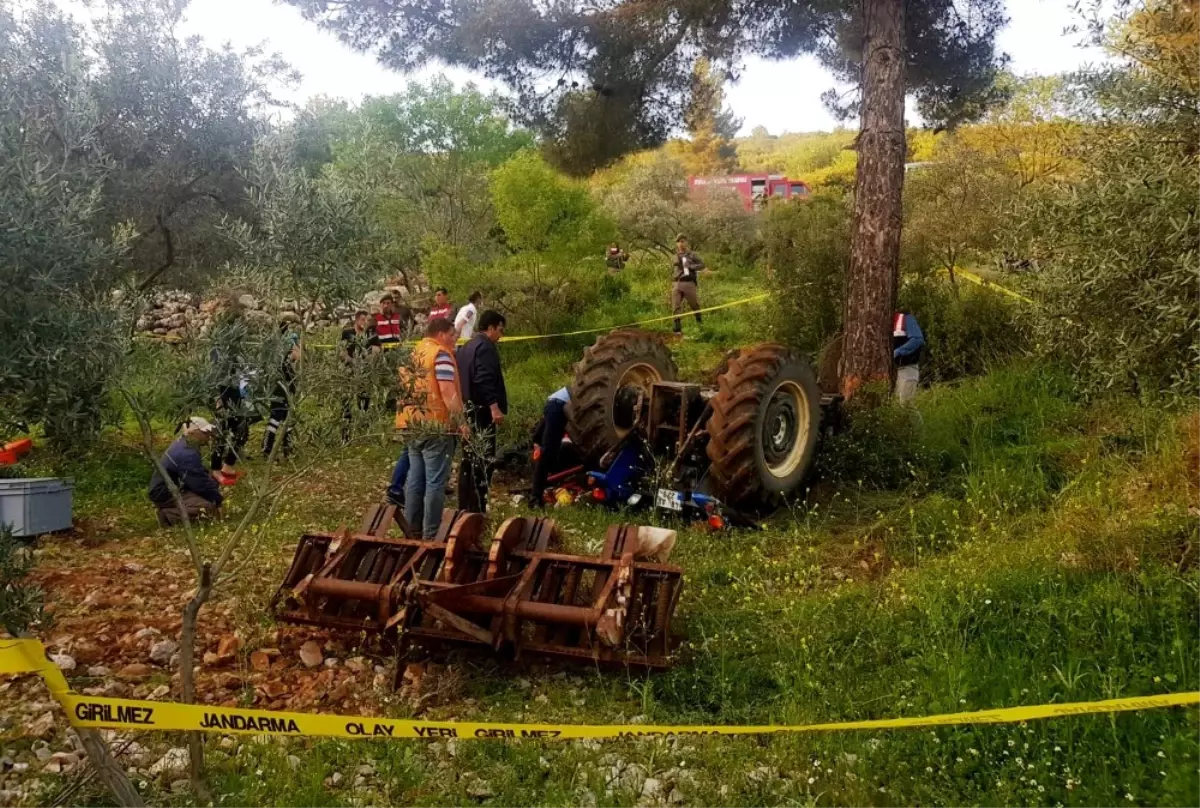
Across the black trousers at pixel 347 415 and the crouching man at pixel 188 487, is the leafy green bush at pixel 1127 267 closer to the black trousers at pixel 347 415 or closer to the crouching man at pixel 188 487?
the black trousers at pixel 347 415

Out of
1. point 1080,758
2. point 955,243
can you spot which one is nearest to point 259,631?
point 1080,758

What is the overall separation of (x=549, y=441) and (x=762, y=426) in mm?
1829

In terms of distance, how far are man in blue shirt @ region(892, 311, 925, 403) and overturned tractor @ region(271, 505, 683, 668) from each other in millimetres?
5630

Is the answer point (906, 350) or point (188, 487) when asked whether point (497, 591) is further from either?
point (906, 350)

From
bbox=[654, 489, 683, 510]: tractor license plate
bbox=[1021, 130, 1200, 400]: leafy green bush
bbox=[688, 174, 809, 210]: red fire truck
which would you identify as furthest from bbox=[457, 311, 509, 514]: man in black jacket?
bbox=[688, 174, 809, 210]: red fire truck

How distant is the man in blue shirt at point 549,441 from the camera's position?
7289 mm

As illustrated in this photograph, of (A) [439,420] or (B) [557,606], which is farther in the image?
(A) [439,420]

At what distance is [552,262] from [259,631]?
13.1 metres

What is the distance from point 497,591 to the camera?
14.0ft

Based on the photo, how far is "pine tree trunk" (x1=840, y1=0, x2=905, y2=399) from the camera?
8.84 metres

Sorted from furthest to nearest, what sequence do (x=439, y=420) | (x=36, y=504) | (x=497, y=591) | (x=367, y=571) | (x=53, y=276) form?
(x=36, y=504)
(x=439, y=420)
(x=367, y=571)
(x=497, y=591)
(x=53, y=276)

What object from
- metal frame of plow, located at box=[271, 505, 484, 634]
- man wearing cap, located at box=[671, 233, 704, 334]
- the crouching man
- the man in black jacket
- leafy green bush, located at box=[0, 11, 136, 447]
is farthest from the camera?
man wearing cap, located at box=[671, 233, 704, 334]

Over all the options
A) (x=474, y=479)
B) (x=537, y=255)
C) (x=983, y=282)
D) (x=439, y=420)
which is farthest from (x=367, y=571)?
(x=537, y=255)

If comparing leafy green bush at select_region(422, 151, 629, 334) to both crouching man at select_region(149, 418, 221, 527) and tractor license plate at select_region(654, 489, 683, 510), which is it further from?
tractor license plate at select_region(654, 489, 683, 510)
